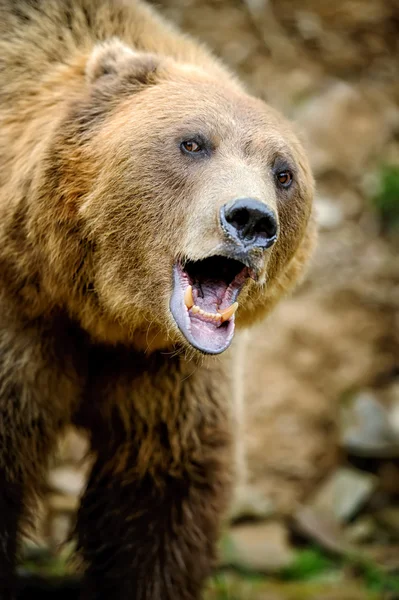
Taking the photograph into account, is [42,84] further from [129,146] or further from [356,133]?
[356,133]

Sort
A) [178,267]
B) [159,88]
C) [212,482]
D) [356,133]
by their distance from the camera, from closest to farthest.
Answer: [178,267], [159,88], [212,482], [356,133]

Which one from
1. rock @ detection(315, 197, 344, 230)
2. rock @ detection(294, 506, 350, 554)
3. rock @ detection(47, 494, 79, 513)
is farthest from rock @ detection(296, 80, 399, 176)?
rock @ detection(47, 494, 79, 513)

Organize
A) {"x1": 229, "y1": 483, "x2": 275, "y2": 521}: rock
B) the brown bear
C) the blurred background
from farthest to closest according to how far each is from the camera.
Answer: {"x1": 229, "y1": 483, "x2": 275, "y2": 521}: rock
the blurred background
the brown bear

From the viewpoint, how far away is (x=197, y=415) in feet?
16.0

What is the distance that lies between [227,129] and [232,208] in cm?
58

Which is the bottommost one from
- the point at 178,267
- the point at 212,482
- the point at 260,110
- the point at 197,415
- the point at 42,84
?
the point at 212,482

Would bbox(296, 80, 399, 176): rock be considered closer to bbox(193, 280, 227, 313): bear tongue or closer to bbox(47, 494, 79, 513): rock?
bbox(47, 494, 79, 513): rock

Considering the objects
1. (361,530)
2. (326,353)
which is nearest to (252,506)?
(361,530)

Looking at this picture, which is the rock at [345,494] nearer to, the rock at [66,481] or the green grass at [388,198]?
the rock at [66,481]

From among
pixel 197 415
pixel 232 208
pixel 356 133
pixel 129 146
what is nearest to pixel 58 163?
pixel 129 146

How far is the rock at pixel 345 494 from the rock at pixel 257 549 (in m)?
0.48

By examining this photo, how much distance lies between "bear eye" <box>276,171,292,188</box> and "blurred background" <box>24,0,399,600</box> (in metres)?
3.62

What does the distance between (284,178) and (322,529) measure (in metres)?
4.10

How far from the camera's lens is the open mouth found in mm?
3717
